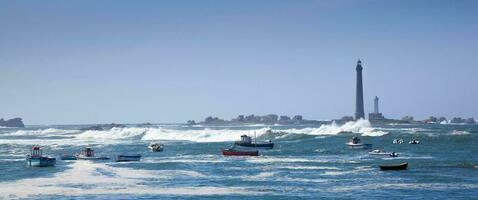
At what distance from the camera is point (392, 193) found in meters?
47.3

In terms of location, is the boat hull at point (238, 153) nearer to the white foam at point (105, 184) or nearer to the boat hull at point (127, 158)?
the boat hull at point (127, 158)

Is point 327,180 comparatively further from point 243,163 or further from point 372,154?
point 372,154

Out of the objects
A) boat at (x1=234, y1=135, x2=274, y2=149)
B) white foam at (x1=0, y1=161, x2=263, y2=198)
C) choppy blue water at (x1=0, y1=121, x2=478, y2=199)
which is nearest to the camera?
choppy blue water at (x1=0, y1=121, x2=478, y2=199)

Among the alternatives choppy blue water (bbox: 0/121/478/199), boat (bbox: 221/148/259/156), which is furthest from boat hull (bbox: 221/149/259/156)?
choppy blue water (bbox: 0/121/478/199)

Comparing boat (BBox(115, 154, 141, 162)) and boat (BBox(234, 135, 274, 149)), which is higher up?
boat (BBox(234, 135, 274, 149))

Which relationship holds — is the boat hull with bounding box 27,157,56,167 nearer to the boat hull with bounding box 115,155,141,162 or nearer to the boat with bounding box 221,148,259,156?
the boat hull with bounding box 115,155,141,162

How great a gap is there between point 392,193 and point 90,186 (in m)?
23.1

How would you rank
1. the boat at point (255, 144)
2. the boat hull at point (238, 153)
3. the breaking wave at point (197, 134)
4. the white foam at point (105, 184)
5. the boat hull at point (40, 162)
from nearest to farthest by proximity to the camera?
the white foam at point (105, 184), the boat hull at point (40, 162), the boat hull at point (238, 153), the boat at point (255, 144), the breaking wave at point (197, 134)

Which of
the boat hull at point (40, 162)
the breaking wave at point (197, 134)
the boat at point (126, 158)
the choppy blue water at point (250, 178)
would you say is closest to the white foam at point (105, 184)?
the choppy blue water at point (250, 178)

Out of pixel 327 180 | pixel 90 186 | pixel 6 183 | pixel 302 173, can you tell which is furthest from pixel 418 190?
pixel 6 183

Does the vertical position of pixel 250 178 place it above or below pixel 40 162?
below

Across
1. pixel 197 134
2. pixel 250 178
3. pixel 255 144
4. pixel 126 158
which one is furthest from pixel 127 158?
pixel 197 134

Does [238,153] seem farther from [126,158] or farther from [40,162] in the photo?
[40,162]

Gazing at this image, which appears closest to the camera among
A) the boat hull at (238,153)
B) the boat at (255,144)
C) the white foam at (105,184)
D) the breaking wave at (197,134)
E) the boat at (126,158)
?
the white foam at (105,184)
